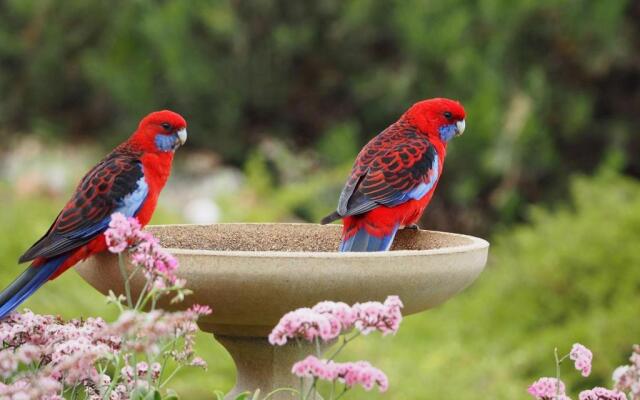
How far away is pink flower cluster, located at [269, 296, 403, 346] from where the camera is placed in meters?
1.49

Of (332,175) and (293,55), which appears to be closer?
(332,175)

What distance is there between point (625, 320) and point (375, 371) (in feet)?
10.1

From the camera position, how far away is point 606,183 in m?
5.44

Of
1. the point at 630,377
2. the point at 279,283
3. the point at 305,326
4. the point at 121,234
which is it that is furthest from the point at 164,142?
the point at 630,377

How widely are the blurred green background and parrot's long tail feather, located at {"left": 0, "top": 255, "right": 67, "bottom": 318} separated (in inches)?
129

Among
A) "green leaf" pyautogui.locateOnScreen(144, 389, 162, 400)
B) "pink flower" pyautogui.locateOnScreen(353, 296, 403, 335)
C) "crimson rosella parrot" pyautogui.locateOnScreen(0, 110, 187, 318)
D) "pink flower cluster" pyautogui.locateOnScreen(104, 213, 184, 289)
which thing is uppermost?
"crimson rosella parrot" pyautogui.locateOnScreen(0, 110, 187, 318)

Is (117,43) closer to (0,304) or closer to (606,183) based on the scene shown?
(606,183)

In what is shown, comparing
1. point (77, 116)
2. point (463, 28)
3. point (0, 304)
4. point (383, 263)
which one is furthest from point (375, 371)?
point (77, 116)

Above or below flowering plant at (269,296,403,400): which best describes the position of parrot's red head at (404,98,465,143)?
above

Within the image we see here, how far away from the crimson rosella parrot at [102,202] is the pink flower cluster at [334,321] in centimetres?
76

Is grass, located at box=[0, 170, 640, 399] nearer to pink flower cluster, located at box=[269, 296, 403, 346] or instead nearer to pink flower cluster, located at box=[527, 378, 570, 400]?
pink flower cluster, located at box=[527, 378, 570, 400]

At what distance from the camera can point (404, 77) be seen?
21.2 feet

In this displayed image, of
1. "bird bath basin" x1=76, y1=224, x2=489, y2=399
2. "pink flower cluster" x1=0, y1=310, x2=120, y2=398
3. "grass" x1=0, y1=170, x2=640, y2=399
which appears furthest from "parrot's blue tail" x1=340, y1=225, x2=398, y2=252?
"grass" x1=0, y1=170, x2=640, y2=399

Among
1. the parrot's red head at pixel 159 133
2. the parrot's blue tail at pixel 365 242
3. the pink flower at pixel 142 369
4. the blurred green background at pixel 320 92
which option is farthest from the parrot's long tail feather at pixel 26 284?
the blurred green background at pixel 320 92
